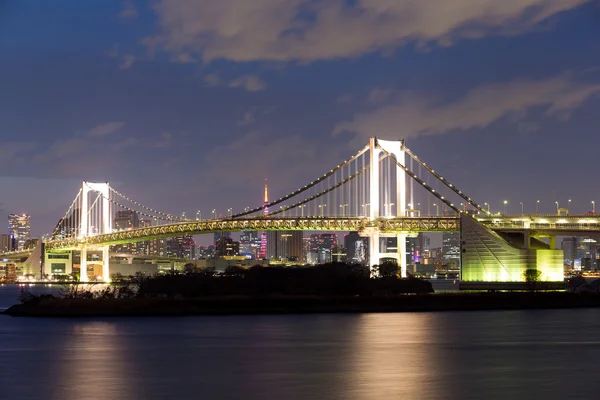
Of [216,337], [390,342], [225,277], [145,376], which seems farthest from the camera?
[225,277]

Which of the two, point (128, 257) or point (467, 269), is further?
point (128, 257)

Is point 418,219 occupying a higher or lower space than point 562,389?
higher

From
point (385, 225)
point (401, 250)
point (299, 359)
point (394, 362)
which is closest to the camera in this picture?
point (394, 362)

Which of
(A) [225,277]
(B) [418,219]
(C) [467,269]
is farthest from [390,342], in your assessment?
(B) [418,219]

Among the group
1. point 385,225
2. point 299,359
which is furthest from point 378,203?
point 299,359

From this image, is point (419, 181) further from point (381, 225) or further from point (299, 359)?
point (299, 359)

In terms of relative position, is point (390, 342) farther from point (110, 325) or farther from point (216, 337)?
point (110, 325)

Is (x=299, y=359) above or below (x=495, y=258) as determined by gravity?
below

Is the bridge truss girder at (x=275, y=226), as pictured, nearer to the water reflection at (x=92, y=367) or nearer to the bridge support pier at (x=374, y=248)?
the bridge support pier at (x=374, y=248)
